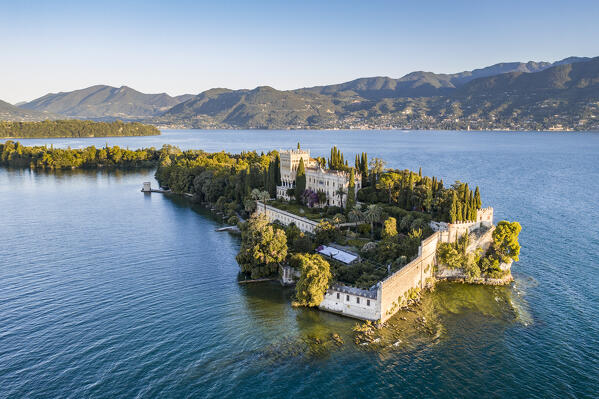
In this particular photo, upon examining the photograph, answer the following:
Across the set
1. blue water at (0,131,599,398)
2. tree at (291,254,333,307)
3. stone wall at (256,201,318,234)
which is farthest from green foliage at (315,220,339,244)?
tree at (291,254,333,307)

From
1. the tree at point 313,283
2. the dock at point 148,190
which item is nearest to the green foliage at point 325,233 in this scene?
the tree at point 313,283

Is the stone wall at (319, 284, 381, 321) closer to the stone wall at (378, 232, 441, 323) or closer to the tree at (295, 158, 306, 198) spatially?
the stone wall at (378, 232, 441, 323)

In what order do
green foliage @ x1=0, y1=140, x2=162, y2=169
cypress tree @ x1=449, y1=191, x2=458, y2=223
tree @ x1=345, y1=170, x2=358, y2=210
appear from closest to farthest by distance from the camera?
cypress tree @ x1=449, y1=191, x2=458, y2=223
tree @ x1=345, y1=170, x2=358, y2=210
green foliage @ x1=0, y1=140, x2=162, y2=169

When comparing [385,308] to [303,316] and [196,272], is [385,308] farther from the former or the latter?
[196,272]

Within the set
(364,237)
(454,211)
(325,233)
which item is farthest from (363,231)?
(454,211)

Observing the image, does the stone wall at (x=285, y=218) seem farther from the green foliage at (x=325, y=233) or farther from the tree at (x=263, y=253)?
the tree at (x=263, y=253)

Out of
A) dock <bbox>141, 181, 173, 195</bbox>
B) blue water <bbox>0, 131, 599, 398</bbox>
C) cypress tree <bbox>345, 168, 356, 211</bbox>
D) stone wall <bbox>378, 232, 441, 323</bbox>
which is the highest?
cypress tree <bbox>345, 168, 356, 211</bbox>
